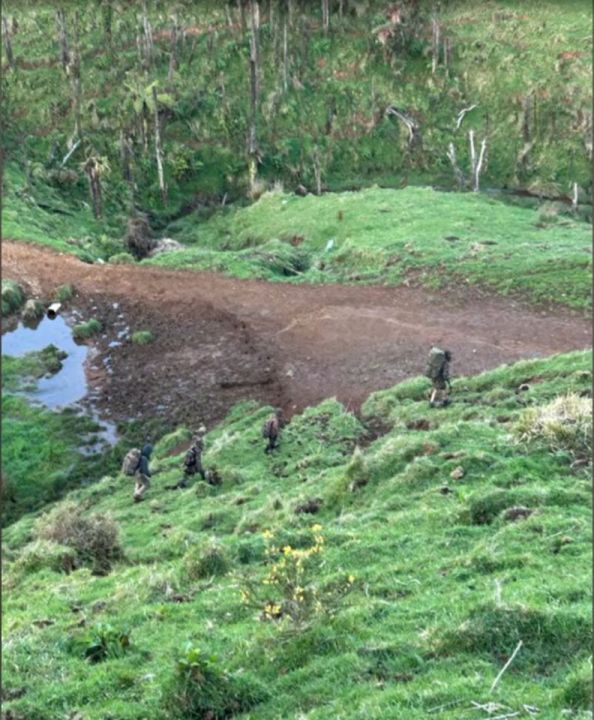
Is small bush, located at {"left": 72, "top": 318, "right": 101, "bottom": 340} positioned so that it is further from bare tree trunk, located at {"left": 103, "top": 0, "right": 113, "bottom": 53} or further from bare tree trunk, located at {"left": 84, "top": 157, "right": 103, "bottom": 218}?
bare tree trunk, located at {"left": 103, "top": 0, "right": 113, "bottom": 53}

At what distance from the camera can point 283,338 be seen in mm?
25516

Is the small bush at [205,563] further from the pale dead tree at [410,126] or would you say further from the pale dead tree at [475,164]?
the pale dead tree at [410,126]

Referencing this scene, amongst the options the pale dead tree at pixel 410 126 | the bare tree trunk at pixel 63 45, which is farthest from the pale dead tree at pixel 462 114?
the bare tree trunk at pixel 63 45

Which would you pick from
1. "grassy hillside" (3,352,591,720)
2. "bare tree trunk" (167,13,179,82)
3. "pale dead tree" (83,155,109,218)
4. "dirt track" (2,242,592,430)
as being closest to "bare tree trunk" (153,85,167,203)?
"pale dead tree" (83,155,109,218)

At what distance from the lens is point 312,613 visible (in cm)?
1035

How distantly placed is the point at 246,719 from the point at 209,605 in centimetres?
308

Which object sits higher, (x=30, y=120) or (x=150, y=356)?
(x=30, y=120)

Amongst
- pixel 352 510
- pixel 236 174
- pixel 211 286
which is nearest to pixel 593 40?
pixel 236 174

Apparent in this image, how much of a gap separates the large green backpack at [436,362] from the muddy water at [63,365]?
8197mm

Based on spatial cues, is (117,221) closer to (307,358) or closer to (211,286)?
(211,286)

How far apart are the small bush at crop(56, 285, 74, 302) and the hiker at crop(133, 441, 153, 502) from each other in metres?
12.6

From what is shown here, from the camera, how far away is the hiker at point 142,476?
728 inches

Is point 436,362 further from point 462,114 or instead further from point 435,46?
point 435,46

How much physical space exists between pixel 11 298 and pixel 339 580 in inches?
836
